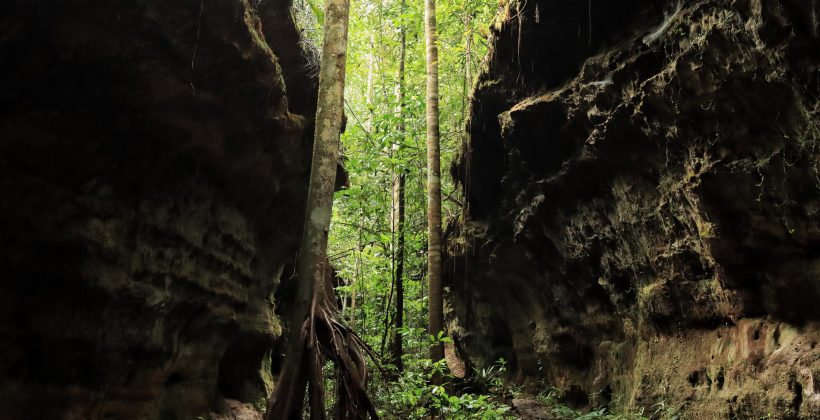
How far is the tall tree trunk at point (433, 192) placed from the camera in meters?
10.4

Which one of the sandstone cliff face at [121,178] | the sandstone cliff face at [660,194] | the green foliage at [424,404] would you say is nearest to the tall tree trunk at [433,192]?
the sandstone cliff face at [660,194]

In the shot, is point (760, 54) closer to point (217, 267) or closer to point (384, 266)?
point (217, 267)

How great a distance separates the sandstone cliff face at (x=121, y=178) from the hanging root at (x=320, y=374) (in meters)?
1.96

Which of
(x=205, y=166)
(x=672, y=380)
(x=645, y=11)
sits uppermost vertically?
(x=645, y=11)

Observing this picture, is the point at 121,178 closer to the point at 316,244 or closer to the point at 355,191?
the point at 316,244

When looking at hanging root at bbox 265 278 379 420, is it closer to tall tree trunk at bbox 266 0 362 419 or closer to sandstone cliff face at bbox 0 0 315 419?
tall tree trunk at bbox 266 0 362 419

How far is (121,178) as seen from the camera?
5.24m

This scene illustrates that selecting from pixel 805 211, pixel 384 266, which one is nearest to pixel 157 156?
pixel 805 211

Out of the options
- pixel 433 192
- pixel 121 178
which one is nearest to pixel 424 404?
pixel 433 192

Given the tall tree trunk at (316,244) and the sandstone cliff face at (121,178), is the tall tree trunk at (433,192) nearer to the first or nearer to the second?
the sandstone cliff face at (121,178)

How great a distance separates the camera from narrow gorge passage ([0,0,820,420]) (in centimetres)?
459

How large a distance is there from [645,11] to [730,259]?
11.0 feet

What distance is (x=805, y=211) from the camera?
15.9 feet

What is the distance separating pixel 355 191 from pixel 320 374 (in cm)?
570
